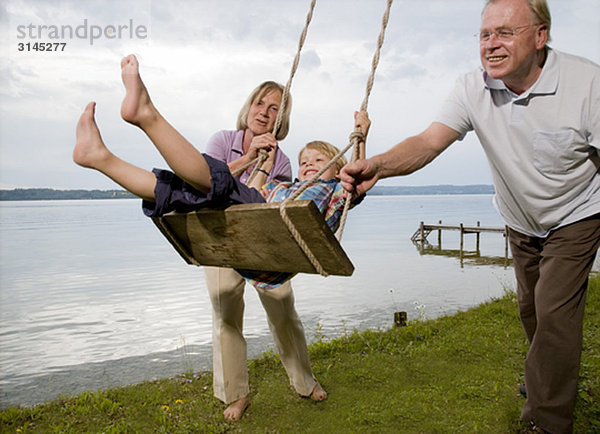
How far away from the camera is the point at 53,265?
35438 millimetres

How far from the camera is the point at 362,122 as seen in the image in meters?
2.56

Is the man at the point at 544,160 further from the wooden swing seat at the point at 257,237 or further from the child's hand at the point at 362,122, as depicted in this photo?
the wooden swing seat at the point at 257,237

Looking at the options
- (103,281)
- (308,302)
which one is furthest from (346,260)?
(103,281)

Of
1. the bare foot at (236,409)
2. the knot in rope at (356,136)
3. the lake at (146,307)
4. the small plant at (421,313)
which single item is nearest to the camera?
the knot in rope at (356,136)

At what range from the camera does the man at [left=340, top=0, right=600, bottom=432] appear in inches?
99.8

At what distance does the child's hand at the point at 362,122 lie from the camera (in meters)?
2.55

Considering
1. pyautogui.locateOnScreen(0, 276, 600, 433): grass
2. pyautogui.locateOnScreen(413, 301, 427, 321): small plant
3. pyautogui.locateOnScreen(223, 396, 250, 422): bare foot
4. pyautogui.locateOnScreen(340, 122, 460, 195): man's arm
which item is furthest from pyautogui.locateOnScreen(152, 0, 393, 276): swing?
pyautogui.locateOnScreen(413, 301, 427, 321): small plant

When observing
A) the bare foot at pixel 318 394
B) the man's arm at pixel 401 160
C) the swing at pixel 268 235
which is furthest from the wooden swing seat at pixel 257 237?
the bare foot at pixel 318 394

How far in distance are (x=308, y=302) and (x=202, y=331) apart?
184 inches

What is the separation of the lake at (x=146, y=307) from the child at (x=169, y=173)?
4950 mm

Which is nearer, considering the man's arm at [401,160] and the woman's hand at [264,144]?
the man's arm at [401,160]

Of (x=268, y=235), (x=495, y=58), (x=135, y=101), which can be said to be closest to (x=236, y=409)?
(x=268, y=235)

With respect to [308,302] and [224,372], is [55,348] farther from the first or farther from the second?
[224,372]

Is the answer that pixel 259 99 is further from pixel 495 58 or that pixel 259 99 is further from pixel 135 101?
pixel 495 58
